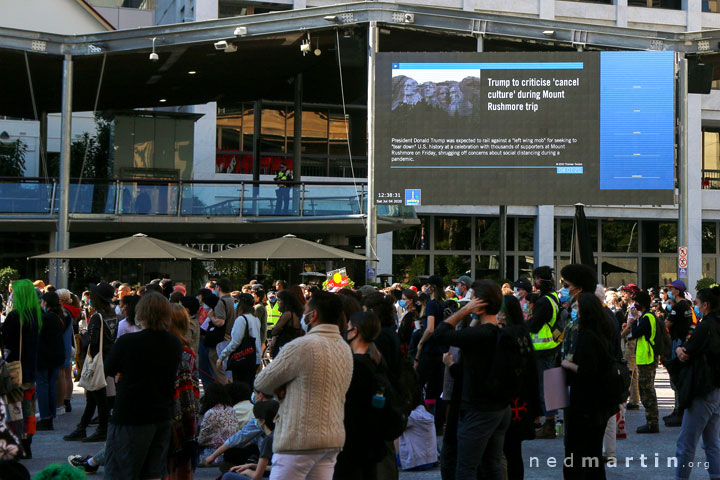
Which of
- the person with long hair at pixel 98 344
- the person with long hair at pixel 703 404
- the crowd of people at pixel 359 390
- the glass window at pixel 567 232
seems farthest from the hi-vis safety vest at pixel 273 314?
the glass window at pixel 567 232

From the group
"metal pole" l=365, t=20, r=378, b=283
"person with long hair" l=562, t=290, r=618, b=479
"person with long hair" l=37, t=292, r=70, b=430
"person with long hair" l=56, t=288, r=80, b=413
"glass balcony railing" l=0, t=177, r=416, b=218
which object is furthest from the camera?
"glass balcony railing" l=0, t=177, r=416, b=218

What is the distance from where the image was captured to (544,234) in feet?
128

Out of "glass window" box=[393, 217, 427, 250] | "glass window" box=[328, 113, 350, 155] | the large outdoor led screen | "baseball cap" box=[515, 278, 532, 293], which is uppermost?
"glass window" box=[328, 113, 350, 155]

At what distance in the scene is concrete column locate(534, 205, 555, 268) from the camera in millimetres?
39062

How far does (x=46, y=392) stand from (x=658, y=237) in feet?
117

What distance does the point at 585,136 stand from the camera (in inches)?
873

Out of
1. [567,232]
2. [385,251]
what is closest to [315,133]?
[385,251]

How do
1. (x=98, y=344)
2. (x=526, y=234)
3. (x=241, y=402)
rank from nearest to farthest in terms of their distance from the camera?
(x=241, y=402) → (x=98, y=344) → (x=526, y=234)

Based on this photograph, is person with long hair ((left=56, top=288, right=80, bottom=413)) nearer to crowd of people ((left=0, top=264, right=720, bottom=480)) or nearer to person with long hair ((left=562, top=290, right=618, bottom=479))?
crowd of people ((left=0, top=264, right=720, bottom=480))

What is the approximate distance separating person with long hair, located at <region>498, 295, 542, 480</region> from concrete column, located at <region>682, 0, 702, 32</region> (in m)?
38.2

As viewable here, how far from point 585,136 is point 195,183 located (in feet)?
35.3

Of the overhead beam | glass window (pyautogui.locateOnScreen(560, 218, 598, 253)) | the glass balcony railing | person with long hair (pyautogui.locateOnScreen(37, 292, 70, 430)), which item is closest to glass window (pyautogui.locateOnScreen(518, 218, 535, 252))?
glass window (pyautogui.locateOnScreen(560, 218, 598, 253))

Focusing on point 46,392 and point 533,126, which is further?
point 533,126

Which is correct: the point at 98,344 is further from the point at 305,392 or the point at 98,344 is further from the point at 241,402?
the point at 305,392
